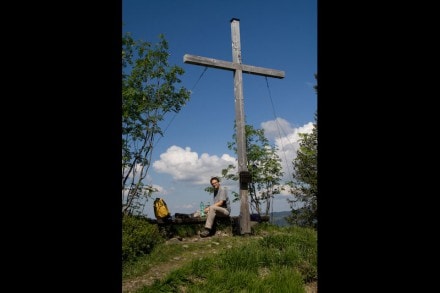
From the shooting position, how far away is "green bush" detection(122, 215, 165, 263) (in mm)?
8453

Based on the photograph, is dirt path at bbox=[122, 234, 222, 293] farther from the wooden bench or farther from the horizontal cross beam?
the horizontal cross beam

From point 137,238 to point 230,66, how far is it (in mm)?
4491

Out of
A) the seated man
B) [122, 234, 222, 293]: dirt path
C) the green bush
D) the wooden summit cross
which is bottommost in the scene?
[122, 234, 222, 293]: dirt path

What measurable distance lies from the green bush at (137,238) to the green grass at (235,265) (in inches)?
8.7

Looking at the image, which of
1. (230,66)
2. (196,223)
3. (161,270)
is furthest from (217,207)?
(230,66)

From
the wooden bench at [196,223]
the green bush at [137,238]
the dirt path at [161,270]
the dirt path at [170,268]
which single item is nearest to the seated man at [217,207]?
the wooden bench at [196,223]

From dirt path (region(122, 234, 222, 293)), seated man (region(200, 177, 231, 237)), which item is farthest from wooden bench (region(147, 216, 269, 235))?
dirt path (region(122, 234, 222, 293))

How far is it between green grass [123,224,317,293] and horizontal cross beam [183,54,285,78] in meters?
3.98

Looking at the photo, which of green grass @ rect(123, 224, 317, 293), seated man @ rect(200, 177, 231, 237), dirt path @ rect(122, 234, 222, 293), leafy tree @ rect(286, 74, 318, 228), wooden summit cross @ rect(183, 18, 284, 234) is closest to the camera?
green grass @ rect(123, 224, 317, 293)

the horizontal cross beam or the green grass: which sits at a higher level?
the horizontal cross beam
